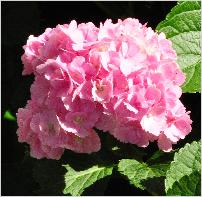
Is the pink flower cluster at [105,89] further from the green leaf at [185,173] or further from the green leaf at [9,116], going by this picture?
the green leaf at [9,116]

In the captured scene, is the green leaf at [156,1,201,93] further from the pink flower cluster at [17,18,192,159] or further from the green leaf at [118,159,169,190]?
the green leaf at [118,159,169,190]

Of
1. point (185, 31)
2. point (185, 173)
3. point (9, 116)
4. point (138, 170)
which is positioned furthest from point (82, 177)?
point (9, 116)

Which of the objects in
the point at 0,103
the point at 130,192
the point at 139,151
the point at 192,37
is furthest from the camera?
the point at 0,103

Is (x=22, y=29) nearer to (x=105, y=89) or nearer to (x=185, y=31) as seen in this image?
(x=185, y=31)

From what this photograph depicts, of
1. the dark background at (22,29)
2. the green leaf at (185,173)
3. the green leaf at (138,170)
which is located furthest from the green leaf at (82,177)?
the dark background at (22,29)

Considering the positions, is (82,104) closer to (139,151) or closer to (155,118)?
(155,118)

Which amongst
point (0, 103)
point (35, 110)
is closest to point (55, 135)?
point (35, 110)
